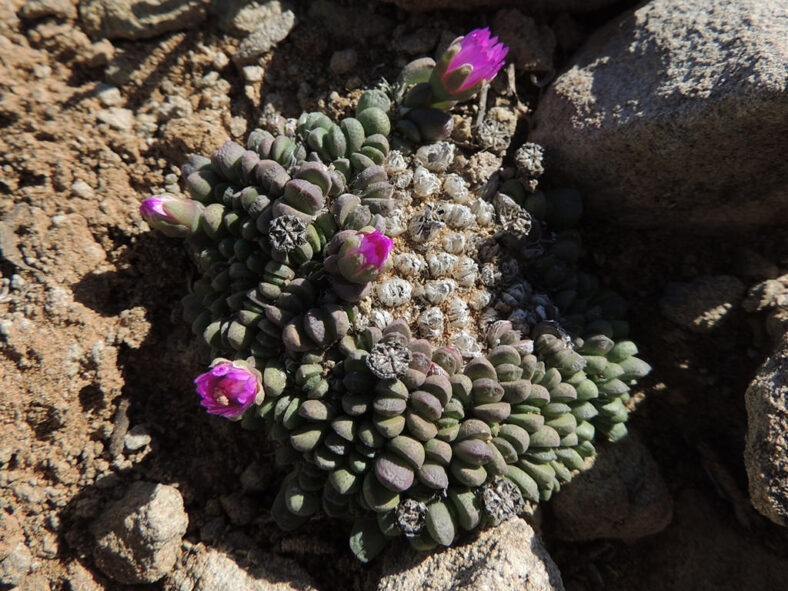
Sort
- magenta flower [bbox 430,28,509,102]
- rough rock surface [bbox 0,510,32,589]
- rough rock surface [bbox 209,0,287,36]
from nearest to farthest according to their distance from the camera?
rough rock surface [bbox 0,510,32,589] → magenta flower [bbox 430,28,509,102] → rough rock surface [bbox 209,0,287,36]

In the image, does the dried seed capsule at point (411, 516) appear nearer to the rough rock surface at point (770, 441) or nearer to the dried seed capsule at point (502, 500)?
the dried seed capsule at point (502, 500)

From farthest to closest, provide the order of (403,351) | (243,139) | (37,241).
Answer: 1. (243,139)
2. (37,241)
3. (403,351)

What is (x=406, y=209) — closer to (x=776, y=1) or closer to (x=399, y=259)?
(x=399, y=259)

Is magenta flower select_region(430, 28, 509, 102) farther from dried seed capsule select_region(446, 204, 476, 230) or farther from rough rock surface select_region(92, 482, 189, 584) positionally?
rough rock surface select_region(92, 482, 189, 584)

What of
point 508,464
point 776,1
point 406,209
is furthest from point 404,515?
point 776,1

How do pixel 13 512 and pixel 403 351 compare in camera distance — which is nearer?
pixel 403 351

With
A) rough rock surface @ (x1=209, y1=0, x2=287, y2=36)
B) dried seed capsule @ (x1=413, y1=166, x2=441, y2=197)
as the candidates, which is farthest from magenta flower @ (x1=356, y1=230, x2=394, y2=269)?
rough rock surface @ (x1=209, y1=0, x2=287, y2=36)
